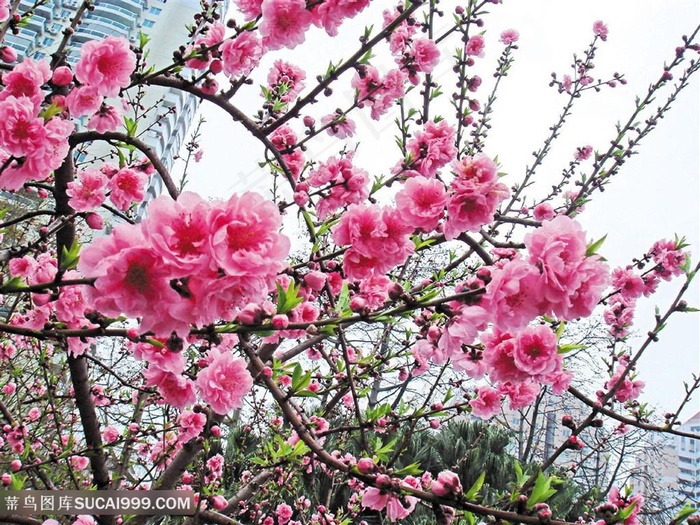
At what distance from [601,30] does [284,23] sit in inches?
168

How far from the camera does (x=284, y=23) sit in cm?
188

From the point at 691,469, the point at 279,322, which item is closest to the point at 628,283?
the point at 279,322

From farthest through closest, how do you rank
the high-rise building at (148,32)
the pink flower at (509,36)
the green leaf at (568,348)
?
1. the high-rise building at (148,32)
2. the pink flower at (509,36)
3. the green leaf at (568,348)

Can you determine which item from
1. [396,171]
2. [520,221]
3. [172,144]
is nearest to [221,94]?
[396,171]

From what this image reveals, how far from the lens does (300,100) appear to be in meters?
2.16

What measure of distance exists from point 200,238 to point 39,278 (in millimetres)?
1442

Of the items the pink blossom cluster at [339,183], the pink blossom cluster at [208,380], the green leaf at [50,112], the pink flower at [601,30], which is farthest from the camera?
→ the pink flower at [601,30]

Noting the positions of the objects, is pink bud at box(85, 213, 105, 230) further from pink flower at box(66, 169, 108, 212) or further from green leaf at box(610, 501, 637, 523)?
green leaf at box(610, 501, 637, 523)

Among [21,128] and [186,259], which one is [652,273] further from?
[21,128]

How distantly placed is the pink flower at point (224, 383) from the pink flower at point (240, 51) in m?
1.35

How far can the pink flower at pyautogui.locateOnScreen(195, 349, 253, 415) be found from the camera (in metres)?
1.86

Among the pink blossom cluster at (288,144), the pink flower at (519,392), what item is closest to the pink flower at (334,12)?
the pink blossom cluster at (288,144)

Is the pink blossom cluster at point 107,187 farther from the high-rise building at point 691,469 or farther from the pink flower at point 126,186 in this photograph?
the high-rise building at point 691,469

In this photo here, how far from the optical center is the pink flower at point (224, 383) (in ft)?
6.11
